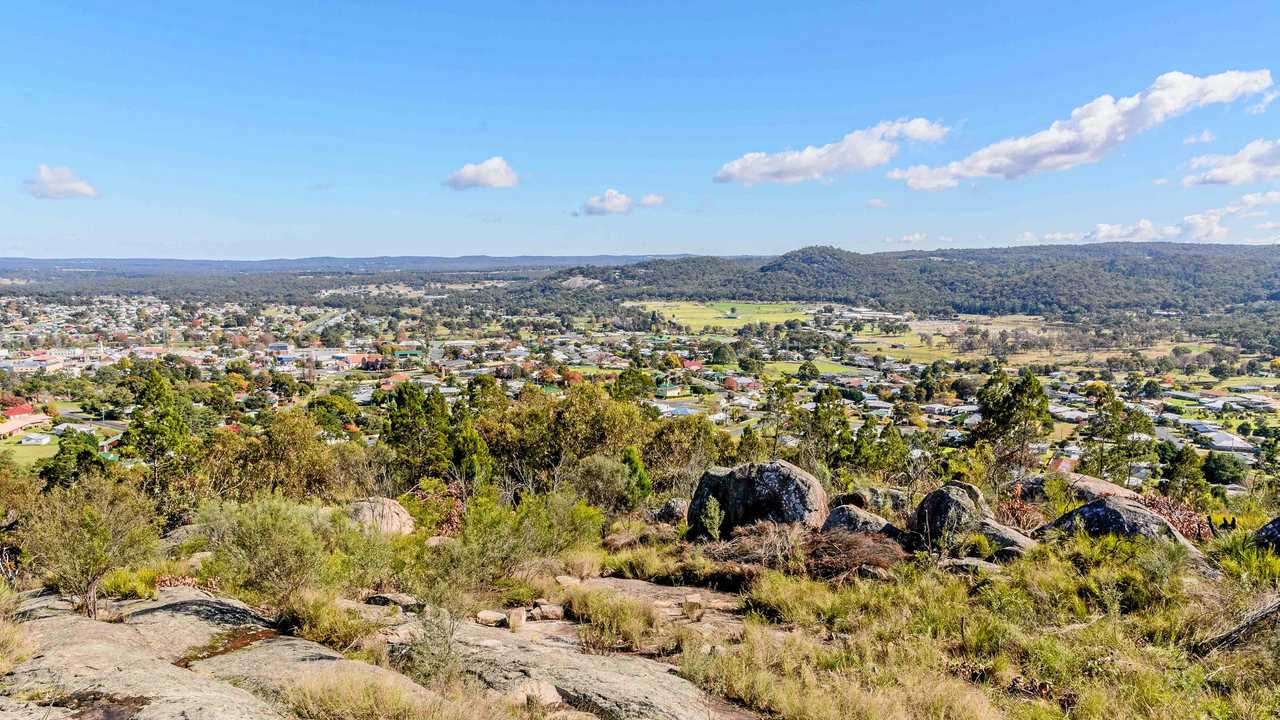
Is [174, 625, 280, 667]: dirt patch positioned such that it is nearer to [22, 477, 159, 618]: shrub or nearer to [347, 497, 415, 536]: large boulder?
[22, 477, 159, 618]: shrub

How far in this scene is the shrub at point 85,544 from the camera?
309 inches

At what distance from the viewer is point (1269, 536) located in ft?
26.6

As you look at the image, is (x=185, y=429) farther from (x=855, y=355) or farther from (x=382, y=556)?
(x=855, y=355)

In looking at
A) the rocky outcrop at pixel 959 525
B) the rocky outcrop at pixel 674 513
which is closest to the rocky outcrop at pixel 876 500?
the rocky outcrop at pixel 959 525

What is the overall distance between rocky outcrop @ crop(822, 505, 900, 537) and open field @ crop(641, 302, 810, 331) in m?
133

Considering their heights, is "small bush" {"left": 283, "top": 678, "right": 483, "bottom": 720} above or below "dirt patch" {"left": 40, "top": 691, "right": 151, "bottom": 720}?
below

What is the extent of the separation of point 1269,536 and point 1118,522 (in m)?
1.70

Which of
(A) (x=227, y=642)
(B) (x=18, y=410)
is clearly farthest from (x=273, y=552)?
(B) (x=18, y=410)

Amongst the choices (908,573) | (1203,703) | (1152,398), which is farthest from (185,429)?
(1152,398)

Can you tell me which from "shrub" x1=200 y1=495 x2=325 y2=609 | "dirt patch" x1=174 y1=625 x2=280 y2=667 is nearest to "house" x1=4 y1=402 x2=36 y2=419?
"shrub" x1=200 y1=495 x2=325 y2=609

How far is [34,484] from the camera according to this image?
22.9 meters

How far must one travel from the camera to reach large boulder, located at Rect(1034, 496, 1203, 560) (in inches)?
362

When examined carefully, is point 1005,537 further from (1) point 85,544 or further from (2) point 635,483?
(1) point 85,544

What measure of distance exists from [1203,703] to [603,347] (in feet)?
355
